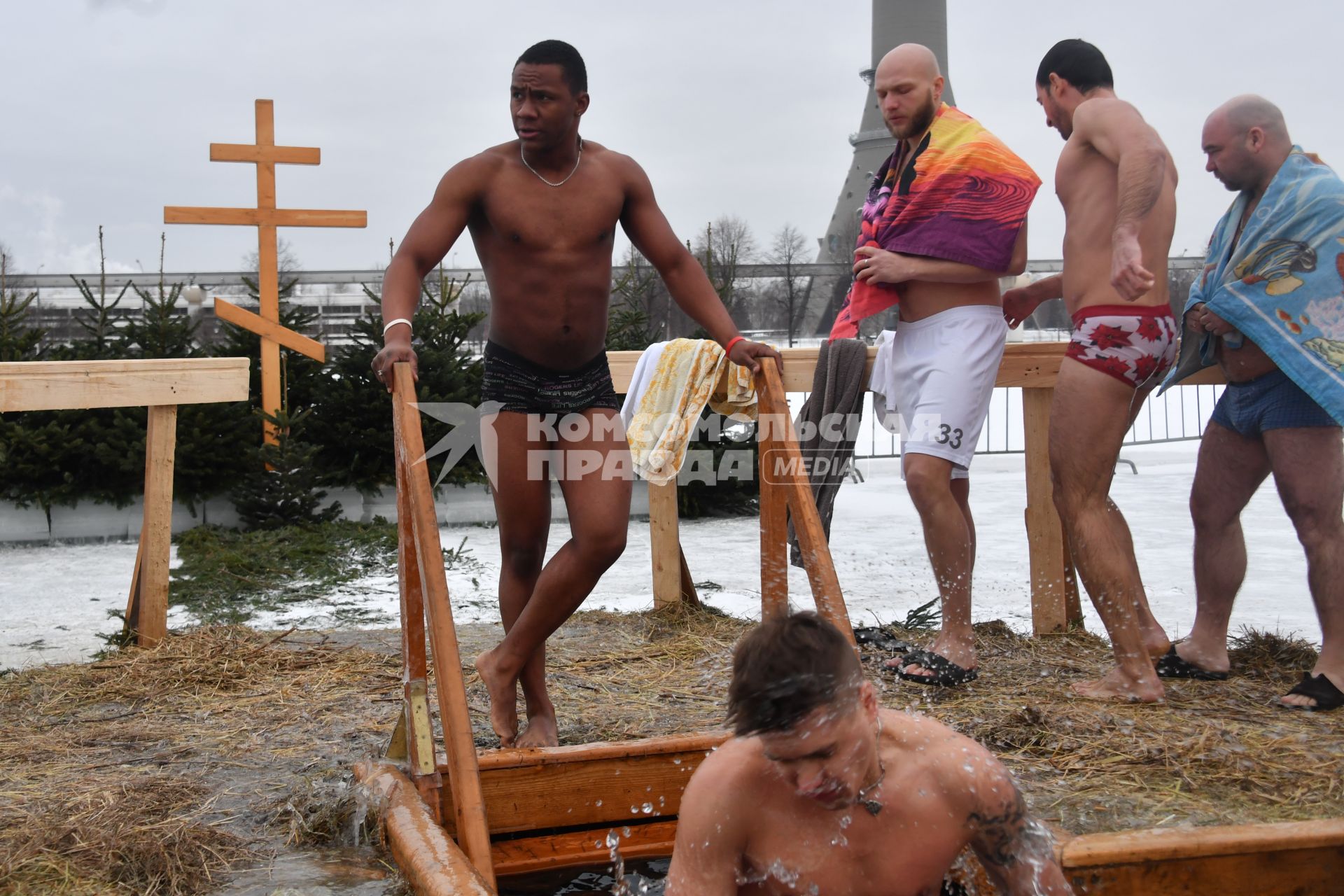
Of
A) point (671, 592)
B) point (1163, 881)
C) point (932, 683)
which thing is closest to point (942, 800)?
point (1163, 881)

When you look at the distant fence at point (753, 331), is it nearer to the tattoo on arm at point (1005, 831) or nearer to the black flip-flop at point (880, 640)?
the black flip-flop at point (880, 640)

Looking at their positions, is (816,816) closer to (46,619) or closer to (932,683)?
(932,683)

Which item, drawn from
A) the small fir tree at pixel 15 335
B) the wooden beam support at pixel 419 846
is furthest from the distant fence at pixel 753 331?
the wooden beam support at pixel 419 846

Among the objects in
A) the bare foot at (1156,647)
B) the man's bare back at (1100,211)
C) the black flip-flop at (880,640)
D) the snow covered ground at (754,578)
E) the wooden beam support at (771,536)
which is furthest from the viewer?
the snow covered ground at (754,578)

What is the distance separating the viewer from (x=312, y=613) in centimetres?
584

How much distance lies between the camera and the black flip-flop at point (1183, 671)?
402cm

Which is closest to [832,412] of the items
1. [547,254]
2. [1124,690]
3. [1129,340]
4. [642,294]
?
[1129,340]

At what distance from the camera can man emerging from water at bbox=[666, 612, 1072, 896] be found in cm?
203

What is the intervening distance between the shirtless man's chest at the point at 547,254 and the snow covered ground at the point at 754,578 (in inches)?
98.8

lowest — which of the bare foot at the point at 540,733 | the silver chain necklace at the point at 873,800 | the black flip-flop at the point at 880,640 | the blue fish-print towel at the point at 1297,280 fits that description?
the bare foot at the point at 540,733

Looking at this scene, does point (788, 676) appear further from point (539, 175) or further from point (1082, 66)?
point (1082, 66)

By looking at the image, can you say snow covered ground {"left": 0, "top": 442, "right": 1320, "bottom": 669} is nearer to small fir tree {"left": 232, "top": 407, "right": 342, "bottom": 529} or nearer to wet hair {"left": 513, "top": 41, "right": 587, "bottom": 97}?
small fir tree {"left": 232, "top": 407, "right": 342, "bottom": 529}

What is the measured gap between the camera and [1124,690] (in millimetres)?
3689

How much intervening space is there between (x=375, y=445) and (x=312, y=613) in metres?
3.02
